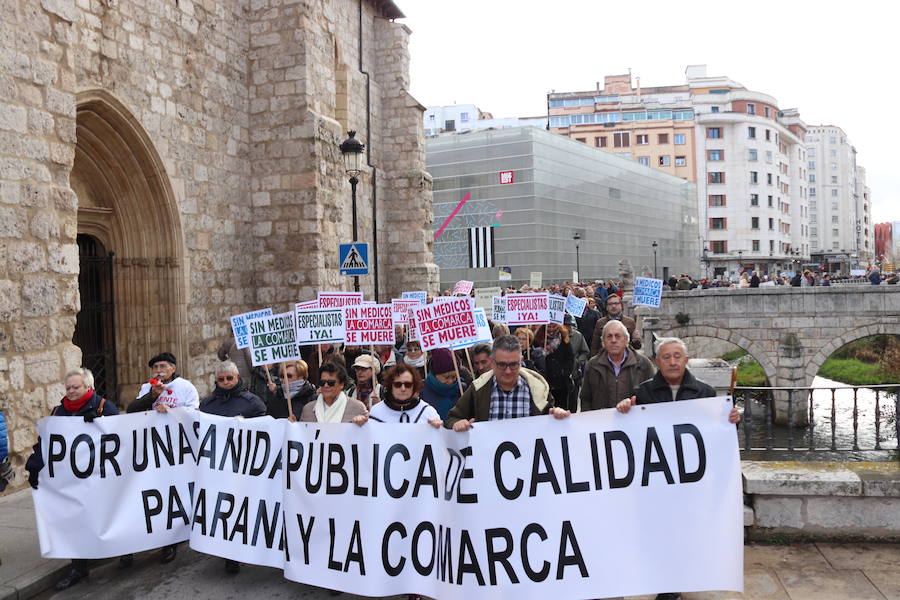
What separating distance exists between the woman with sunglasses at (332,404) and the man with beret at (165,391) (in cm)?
112

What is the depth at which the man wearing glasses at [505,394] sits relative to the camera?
4461 mm

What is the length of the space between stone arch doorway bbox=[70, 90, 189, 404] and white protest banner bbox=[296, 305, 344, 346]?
4.27 m

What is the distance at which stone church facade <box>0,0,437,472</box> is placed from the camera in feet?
24.1

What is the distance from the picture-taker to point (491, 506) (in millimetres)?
4164

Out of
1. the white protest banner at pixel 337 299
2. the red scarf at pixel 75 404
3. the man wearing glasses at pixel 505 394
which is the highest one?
the white protest banner at pixel 337 299

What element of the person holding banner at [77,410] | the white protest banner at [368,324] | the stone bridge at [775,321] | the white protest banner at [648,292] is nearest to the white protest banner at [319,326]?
the white protest banner at [368,324]

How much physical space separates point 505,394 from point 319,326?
3534mm

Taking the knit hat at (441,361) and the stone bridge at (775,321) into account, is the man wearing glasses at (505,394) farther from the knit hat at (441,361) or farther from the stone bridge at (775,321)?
the stone bridge at (775,321)

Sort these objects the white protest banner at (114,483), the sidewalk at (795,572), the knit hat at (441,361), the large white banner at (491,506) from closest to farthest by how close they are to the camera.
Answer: the large white banner at (491,506), the sidewalk at (795,572), the white protest banner at (114,483), the knit hat at (441,361)

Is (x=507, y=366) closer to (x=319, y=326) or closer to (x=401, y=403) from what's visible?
(x=401, y=403)

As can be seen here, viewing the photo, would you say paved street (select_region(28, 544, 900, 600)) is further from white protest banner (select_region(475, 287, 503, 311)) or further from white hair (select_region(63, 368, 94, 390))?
white protest banner (select_region(475, 287, 503, 311))

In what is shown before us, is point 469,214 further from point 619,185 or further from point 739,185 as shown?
point 739,185

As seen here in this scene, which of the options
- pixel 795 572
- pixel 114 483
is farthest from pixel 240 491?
pixel 795 572

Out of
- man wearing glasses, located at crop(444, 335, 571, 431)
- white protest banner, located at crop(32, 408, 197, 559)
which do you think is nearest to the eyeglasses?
man wearing glasses, located at crop(444, 335, 571, 431)
